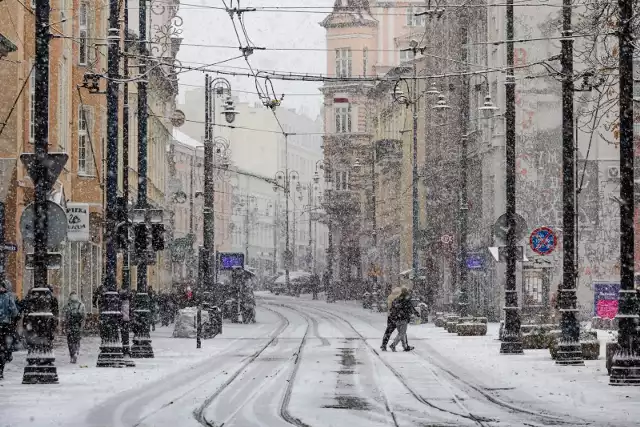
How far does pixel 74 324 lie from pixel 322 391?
998 cm

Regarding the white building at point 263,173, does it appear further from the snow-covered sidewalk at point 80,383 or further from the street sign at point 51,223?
the street sign at point 51,223

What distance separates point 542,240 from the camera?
1119 inches

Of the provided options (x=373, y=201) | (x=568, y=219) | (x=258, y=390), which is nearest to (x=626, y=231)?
(x=568, y=219)

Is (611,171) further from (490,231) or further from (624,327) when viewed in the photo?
(624,327)

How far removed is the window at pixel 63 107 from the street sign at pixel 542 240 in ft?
58.8

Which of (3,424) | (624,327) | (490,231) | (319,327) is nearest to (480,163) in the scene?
(490,231)

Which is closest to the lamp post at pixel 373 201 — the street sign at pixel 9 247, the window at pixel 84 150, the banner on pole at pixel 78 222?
the window at pixel 84 150

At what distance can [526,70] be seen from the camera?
193 ft

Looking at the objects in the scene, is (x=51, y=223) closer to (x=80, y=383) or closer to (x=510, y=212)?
(x=80, y=383)

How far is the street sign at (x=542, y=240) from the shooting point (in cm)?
2842

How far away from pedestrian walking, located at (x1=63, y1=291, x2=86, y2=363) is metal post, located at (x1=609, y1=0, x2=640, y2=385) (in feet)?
40.0

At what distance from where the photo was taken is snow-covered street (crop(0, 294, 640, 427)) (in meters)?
16.6

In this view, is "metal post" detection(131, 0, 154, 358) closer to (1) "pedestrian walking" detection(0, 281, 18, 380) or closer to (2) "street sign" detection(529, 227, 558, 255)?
(1) "pedestrian walking" detection(0, 281, 18, 380)

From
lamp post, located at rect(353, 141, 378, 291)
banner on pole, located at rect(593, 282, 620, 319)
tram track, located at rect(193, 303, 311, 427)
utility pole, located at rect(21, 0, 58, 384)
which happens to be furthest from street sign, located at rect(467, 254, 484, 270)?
lamp post, located at rect(353, 141, 378, 291)
